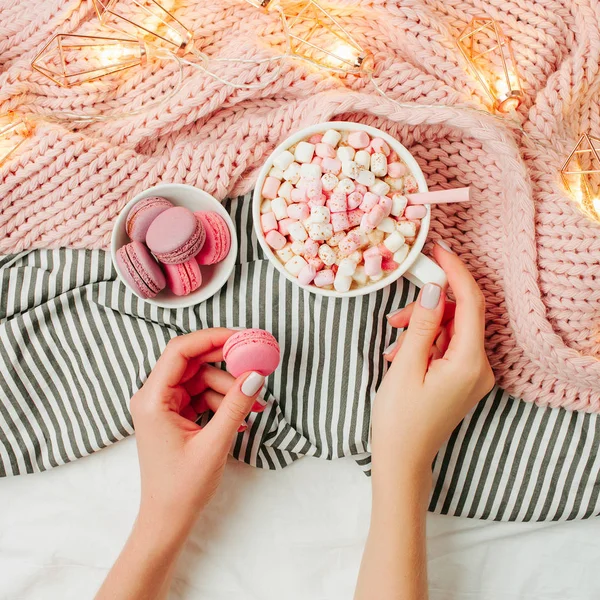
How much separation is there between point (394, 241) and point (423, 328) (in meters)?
0.12

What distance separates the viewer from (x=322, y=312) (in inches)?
33.8

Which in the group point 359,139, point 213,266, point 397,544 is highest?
point 359,139

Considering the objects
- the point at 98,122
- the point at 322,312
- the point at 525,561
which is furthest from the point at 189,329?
the point at 525,561

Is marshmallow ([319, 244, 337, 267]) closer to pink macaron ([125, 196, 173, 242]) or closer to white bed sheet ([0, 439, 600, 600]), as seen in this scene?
pink macaron ([125, 196, 173, 242])

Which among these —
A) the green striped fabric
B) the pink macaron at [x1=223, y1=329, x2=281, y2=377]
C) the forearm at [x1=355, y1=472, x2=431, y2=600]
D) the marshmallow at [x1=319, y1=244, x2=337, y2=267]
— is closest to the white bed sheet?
the green striped fabric

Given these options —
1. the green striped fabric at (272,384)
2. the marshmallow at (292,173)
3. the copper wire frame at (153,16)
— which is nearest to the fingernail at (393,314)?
the green striped fabric at (272,384)

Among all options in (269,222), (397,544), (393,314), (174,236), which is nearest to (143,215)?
(174,236)

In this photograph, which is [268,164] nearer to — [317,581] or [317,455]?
[317,455]

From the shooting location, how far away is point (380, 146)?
2.53ft

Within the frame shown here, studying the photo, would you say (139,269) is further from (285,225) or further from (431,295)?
(431,295)

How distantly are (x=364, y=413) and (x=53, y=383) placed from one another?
0.49 m

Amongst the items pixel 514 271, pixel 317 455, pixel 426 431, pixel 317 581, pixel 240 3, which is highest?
pixel 240 3

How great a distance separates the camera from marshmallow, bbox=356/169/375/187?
2.49 ft

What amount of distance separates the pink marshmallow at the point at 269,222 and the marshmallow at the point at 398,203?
156 millimetres
